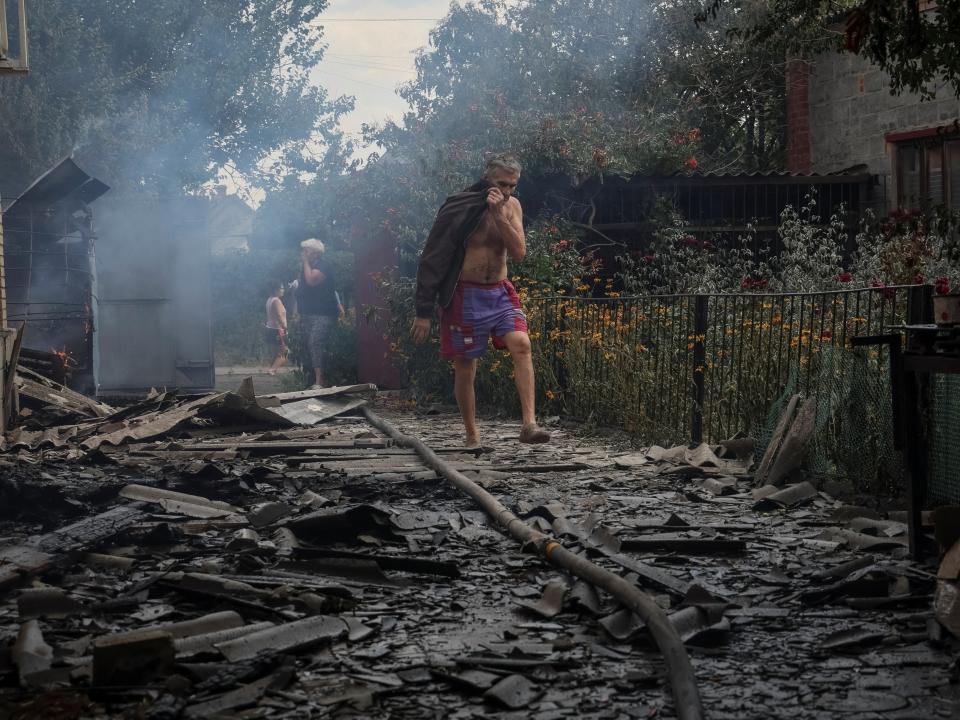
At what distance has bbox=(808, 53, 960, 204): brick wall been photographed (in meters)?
16.0

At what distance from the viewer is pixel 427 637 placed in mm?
3863

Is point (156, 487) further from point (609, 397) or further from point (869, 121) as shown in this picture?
point (869, 121)

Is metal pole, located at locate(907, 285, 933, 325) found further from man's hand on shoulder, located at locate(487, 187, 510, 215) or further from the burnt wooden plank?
the burnt wooden plank

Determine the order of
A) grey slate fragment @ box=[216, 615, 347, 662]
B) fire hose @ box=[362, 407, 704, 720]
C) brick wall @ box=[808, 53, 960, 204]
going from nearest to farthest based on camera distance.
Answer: fire hose @ box=[362, 407, 704, 720], grey slate fragment @ box=[216, 615, 347, 662], brick wall @ box=[808, 53, 960, 204]

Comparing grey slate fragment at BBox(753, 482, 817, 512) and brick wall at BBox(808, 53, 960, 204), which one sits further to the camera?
brick wall at BBox(808, 53, 960, 204)

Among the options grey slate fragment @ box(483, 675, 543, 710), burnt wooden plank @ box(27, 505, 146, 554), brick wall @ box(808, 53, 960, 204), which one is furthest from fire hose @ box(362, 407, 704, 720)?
brick wall @ box(808, 53, 960, 204)

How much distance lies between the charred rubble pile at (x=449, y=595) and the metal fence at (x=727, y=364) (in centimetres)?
41

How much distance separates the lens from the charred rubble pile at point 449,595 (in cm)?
325

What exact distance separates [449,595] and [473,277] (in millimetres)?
4824

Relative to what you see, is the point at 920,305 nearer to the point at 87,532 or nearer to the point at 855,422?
the point at 855,422

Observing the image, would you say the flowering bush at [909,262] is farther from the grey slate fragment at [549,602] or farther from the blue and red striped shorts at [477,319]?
the grey slate fragment at [549,602]

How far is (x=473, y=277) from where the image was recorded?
353 inches

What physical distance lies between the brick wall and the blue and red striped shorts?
29.3 feet

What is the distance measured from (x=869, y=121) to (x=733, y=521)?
1275cm
